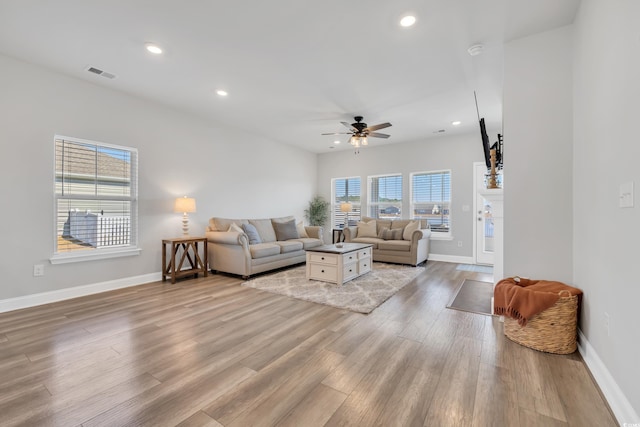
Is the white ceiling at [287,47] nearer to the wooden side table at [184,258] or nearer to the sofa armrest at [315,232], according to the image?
the wooden side table at [184,258]

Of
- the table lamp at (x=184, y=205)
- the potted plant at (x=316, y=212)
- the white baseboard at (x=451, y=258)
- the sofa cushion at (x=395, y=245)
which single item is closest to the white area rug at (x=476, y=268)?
the white baseboard at (x=451, y=258)

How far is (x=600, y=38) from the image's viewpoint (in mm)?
1827

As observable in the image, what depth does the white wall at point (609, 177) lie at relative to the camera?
1394 millimetres

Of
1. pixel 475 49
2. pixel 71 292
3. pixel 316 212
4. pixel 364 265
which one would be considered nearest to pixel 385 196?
pixel 316 212

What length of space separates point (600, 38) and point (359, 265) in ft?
11.5

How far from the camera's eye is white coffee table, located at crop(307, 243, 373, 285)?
4012 millimetres

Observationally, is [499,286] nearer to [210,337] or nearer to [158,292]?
[210,337]

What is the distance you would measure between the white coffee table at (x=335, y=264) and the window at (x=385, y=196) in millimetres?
2827

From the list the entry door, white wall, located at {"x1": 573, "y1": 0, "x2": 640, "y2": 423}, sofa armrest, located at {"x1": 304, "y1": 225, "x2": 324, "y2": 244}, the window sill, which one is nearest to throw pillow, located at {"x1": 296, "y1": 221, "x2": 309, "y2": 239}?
sofa armrest, located at {"x1": 304, "y1": 225, "x2": 324, "y2": 244}

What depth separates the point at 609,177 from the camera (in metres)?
1.69

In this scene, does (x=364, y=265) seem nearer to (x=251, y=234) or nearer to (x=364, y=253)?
(x=364, y=253)

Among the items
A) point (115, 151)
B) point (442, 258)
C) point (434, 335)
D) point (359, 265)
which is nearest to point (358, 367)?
point (434, 335)

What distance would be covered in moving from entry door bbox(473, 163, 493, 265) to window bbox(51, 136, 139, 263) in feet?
20.7

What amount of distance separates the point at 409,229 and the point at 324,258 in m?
2.48
